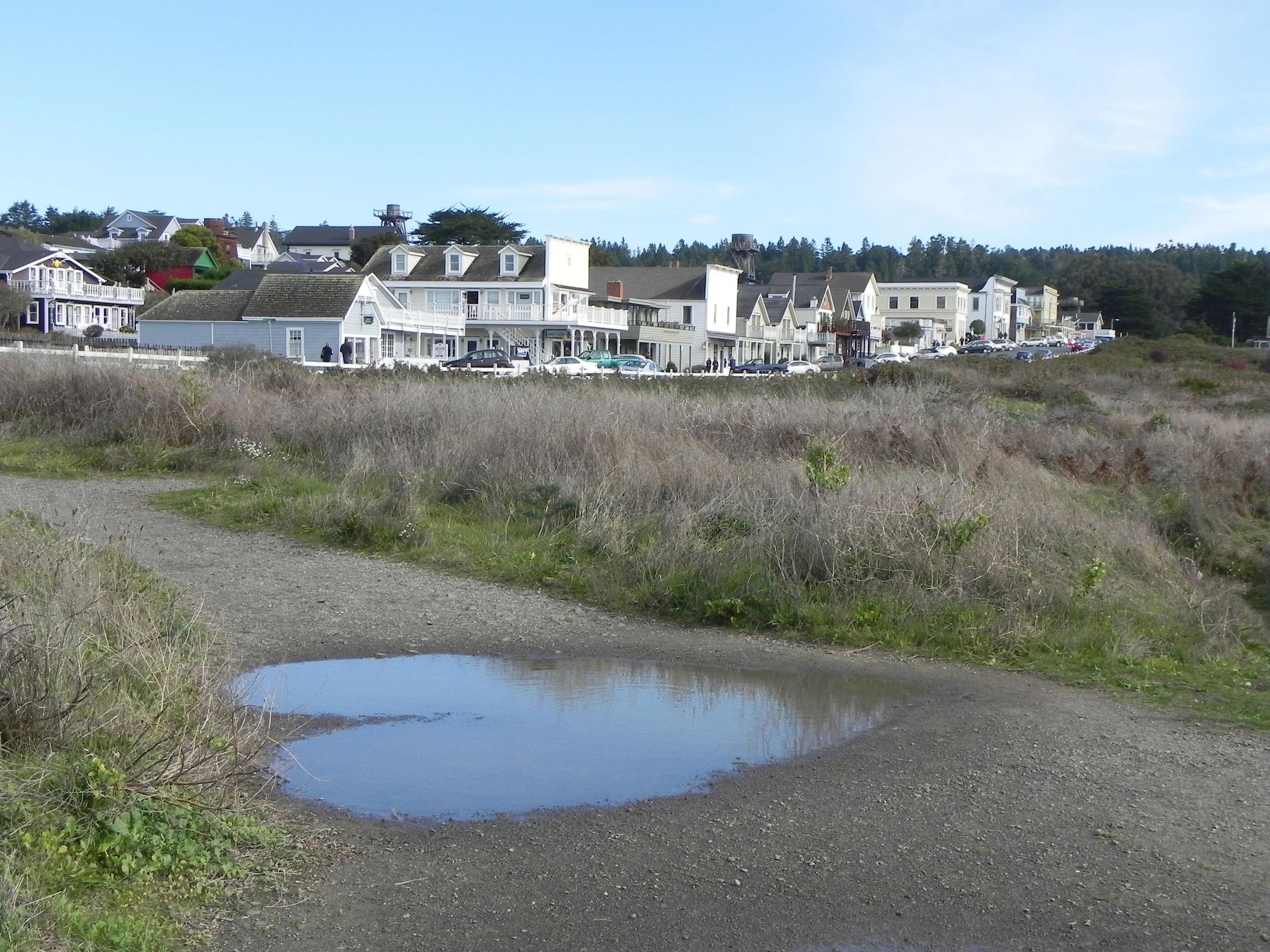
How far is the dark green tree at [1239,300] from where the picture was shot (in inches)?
4171

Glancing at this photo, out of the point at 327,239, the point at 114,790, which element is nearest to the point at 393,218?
the point at 327,239

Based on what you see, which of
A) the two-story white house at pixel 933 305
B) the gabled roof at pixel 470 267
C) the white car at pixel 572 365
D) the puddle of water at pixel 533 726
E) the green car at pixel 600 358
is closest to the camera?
the puddle of water at pixel 533 726

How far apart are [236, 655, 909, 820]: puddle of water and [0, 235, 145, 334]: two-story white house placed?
74532mm

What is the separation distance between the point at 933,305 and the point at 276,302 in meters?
86.5

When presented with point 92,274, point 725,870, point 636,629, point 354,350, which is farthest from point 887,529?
point 92,274

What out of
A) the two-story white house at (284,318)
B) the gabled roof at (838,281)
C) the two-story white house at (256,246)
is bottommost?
the two-story white house at (284,318)

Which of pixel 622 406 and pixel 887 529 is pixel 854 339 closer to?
pixel 622 406

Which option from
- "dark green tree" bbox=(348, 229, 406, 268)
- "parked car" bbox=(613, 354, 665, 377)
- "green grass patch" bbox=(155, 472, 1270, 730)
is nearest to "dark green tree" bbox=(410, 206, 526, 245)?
"dark green tree" bbox=(348, 229, 406, 268)

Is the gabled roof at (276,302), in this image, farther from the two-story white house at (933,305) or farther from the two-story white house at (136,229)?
the two-story white house at (933,305)

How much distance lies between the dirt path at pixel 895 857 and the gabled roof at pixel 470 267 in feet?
216

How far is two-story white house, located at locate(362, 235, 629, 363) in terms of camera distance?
239 feet

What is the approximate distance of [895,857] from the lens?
580 centimetres

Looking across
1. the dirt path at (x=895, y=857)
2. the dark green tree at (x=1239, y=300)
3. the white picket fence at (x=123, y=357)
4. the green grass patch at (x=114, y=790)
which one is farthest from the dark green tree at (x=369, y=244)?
the green grass patch at (x=114, y=790)

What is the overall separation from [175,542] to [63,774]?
28.6ft
